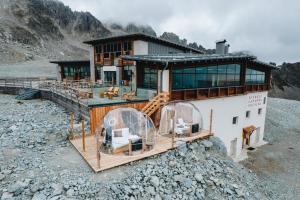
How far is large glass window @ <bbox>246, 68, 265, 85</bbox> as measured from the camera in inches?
730

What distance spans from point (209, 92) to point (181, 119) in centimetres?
360

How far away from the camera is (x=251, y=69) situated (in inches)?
737

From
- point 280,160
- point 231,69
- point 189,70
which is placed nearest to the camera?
point 189,70

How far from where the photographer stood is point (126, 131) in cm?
1063

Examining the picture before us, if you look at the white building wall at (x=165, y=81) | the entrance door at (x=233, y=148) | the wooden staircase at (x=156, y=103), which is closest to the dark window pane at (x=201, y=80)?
the white building wall at (x=165, y=81)

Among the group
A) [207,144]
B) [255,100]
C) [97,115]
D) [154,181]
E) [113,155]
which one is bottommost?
[154,181]

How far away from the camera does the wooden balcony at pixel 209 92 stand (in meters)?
14.3

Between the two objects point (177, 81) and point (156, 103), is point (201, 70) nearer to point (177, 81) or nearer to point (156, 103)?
point (177, 81)

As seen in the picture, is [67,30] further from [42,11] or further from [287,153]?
[287,153]

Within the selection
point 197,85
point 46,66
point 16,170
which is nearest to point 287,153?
point 197,85

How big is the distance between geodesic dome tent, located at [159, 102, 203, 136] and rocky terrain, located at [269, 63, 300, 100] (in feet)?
200

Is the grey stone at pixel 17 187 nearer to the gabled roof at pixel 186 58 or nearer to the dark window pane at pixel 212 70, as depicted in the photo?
the gabled roof at pixel 186 58

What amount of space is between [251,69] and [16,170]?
1875 centimetres

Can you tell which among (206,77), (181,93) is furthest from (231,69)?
(181,93)
